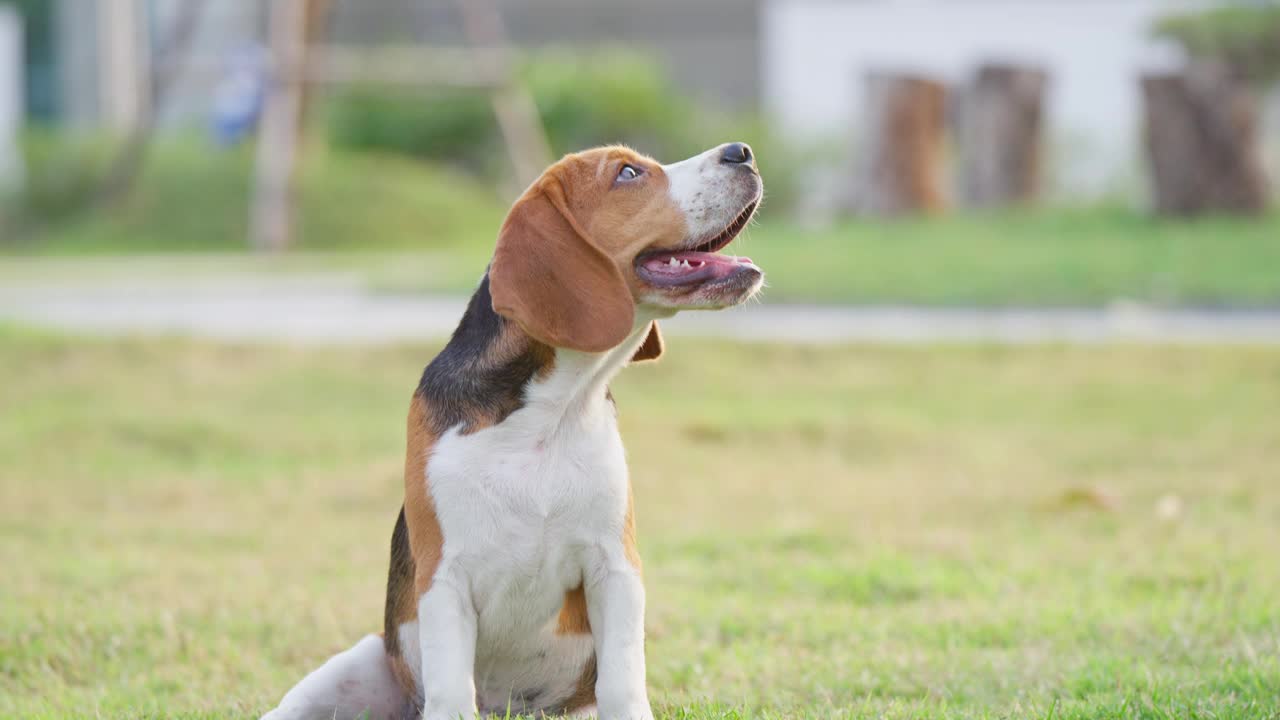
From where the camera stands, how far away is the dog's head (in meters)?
3.49

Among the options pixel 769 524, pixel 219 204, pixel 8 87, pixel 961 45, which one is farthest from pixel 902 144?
pixel 8 87

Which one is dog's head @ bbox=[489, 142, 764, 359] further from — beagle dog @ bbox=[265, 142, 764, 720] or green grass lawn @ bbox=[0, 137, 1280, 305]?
green grass lawn @ bbox=[0, 137, 1280, 305]

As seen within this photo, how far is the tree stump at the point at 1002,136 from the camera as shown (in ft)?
62.5

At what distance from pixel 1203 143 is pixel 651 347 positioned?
1348 centimetres

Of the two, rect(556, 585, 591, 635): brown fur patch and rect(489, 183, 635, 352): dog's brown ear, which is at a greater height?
rect(489, 183, 635, 352): dog's brown ear

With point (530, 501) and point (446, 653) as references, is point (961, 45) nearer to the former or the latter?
point (530, 501)

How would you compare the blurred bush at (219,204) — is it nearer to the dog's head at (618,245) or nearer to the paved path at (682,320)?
the paved path at (682,320)

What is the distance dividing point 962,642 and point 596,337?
75.4 inches

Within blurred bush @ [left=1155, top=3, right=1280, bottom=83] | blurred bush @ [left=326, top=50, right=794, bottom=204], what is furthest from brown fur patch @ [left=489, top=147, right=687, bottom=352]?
blurred bush @ [left=326, top=50, right=794, bottom=204]

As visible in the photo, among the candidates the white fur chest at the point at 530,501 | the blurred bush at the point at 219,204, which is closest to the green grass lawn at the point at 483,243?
the blurred bush at the point at 219,204

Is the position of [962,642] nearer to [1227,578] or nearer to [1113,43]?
[1227,578]

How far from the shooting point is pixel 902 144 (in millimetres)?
19953

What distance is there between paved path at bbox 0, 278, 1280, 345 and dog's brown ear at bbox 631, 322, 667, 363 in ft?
22.2

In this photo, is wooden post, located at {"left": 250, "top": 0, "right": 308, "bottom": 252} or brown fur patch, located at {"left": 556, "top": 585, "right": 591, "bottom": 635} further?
wooden post, located at {"left": 250, "top": 0, "right": 308, "bottom": 252}
